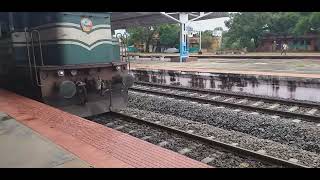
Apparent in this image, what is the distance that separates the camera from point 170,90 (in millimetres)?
13547

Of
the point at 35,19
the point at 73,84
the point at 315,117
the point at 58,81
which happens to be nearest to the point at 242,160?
the point at 315,117

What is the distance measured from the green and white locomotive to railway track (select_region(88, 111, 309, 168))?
0.76 metres

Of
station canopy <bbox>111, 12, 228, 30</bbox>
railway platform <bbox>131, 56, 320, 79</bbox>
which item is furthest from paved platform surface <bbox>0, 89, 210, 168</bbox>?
station canopy <bbox>111, 12, 228, 30</bbox>

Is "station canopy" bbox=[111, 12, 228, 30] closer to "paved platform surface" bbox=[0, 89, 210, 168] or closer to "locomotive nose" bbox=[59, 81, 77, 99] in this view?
"locomotive nose" bbox=[59, 81, 77, 99]

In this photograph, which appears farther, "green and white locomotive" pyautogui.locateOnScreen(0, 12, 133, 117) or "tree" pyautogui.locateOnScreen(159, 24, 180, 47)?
"tree" pyautogui.locateOnScreen(159, 24, 180, 47)

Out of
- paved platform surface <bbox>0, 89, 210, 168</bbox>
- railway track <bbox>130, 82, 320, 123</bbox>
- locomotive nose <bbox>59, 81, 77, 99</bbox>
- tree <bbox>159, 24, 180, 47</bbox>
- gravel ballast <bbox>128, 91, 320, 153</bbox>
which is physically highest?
tree <bbox>159, 24, 180, 47</bbox>

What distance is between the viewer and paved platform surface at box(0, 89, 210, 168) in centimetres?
365

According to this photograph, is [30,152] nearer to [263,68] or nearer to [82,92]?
[82,92]

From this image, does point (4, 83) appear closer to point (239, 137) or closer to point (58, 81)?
point (58, 81)

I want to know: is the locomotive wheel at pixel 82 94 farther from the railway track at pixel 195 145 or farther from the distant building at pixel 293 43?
the distant building at pixel 293 43

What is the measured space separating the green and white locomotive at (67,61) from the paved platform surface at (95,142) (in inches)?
37.4

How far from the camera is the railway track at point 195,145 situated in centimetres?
529

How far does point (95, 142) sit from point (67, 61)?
3910 millimetres

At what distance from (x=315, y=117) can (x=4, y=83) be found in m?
9.15
